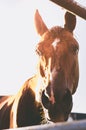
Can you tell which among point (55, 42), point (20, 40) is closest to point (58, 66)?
point (55, 42)

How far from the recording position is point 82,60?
162cm

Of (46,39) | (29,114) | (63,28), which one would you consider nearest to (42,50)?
(46,39)

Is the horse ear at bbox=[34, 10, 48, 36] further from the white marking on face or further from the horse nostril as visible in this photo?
the horse nostril

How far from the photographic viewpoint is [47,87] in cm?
150

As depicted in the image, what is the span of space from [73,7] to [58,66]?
11.5 inches

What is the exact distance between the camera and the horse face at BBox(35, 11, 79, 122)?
150 cm

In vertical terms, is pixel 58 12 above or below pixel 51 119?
above

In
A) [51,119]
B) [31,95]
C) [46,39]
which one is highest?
[46,39]

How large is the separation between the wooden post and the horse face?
0.11ft

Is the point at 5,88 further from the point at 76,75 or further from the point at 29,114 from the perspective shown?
the point at 76,75

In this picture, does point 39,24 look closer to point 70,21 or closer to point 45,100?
point 70,21

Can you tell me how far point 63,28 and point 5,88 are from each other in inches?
16.2

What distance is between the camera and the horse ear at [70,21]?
160 cm

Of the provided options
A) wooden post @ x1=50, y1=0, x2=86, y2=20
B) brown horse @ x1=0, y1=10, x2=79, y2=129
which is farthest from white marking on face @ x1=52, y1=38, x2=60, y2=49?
wooden post @ x1=50, y1=0, x2=86, y2=20
